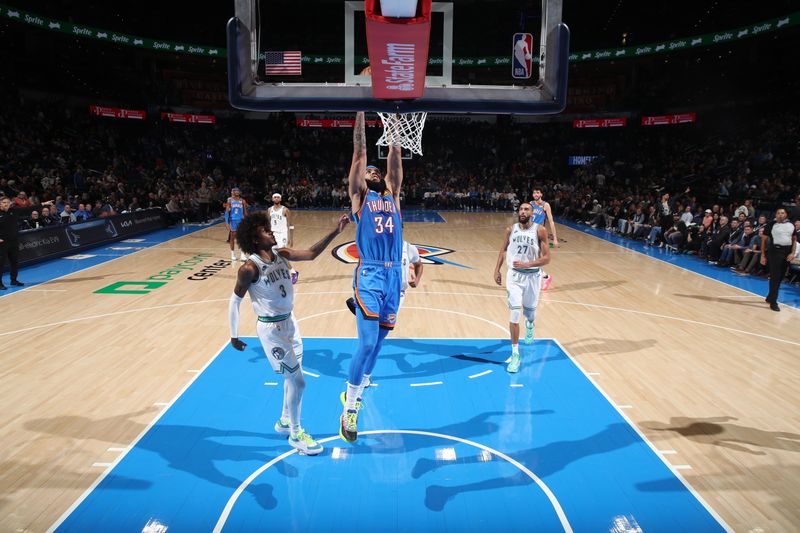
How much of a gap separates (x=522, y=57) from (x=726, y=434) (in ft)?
13.7

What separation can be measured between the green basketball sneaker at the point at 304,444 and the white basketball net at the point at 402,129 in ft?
9.67

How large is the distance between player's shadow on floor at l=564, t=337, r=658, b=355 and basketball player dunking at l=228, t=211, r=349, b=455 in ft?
14.3

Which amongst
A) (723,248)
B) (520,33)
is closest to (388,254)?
(520,33)

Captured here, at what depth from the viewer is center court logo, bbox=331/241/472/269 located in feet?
47.6

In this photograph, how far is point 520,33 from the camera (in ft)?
20.6

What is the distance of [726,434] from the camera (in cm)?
520

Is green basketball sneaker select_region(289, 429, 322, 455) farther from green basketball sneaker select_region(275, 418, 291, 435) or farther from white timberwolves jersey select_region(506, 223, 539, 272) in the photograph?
white timberwolves jersey select_region(506, 223, 539, 272)

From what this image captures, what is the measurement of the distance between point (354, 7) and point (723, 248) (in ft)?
41.2

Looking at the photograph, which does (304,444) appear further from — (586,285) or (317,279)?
(586,285)

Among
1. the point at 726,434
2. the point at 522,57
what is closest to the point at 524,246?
the point at 522,57

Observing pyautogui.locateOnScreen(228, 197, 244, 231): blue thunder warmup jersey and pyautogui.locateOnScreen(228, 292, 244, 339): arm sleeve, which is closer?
pyautogui.locateOnScreen(228, 292, 244, 339): arm sleeve

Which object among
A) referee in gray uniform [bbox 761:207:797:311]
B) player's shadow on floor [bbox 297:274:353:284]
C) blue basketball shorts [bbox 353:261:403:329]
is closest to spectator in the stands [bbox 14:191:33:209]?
player's shadow on floor [bbox 297:274:353:284]

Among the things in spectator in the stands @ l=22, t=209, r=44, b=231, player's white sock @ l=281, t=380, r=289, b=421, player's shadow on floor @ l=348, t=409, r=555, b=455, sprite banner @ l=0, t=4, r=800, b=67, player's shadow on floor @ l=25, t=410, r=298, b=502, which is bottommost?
player's shadow on floor @ l=25, t=410, r=298, b=502

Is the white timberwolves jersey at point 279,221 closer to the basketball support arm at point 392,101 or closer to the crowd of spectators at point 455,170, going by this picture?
the basketball support arm at point 392,101
